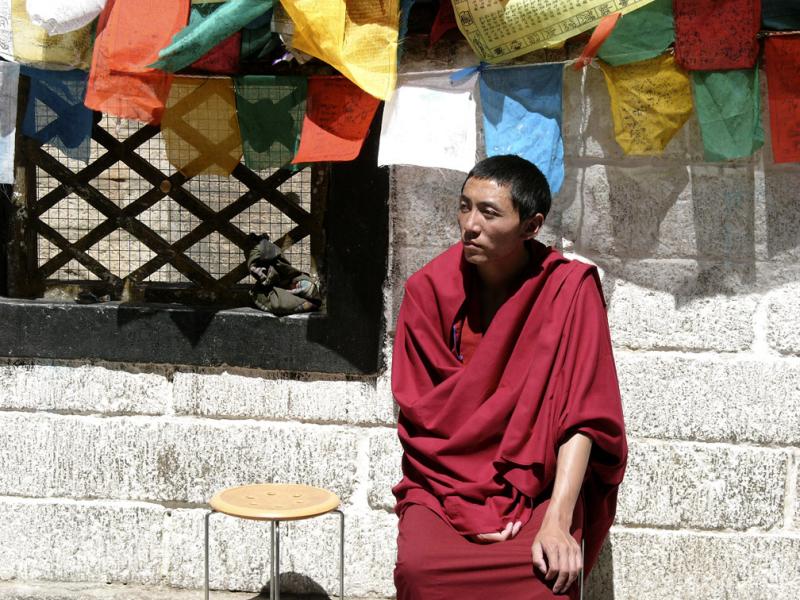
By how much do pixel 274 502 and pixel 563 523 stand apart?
1028mm

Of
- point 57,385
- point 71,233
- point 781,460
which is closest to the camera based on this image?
point 781,460

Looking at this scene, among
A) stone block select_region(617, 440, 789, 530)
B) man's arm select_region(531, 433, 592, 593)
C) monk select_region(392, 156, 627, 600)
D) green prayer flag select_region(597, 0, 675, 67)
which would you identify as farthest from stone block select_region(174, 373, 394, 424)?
green prayer flag select_region(597, 0, 675, 67)

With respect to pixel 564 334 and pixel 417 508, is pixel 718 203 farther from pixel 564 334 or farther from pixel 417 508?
pixel 417 508

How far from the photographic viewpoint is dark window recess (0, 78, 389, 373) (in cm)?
435

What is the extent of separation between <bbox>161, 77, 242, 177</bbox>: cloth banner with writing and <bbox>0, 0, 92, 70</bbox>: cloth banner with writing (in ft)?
1.29

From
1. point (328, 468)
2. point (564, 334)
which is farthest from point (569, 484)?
point (328, 468)

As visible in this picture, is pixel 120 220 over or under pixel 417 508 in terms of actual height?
over

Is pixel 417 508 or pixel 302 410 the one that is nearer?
pixel 417 508

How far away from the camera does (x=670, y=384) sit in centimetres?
425

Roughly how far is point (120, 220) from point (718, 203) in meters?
2.44

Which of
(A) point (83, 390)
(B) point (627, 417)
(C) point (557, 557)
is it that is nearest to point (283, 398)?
(A) point (83, 390)

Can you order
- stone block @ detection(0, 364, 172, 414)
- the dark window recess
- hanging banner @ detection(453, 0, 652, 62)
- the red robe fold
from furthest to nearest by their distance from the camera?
stone block @ detection(0, 364, 172, 414) < the dark window recess < hanging banner @ detection(453, 0, 652, 62) < the red robe fold

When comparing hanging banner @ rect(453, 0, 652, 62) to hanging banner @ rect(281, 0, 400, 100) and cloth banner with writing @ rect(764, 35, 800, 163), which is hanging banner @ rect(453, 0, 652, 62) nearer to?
hanging banner @ rect(281, 0, 400, 100)

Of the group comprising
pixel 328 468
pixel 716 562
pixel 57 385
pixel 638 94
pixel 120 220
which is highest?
pixel 638 94
